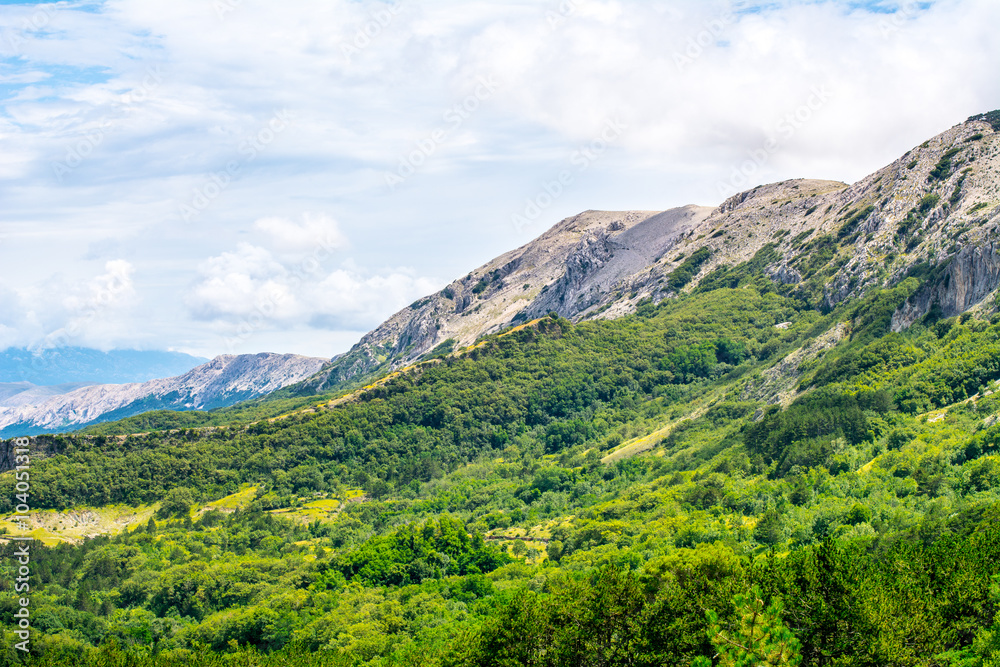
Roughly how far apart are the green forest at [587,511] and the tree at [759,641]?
0.49 feet

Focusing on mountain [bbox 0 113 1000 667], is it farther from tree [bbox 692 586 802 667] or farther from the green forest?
the green forest

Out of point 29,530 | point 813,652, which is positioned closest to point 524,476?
point 29,530

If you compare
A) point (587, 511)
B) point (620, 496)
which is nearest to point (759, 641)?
point (587, 511)

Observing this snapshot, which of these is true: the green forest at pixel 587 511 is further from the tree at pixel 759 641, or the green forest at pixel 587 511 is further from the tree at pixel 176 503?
the tree at pixel 176 503

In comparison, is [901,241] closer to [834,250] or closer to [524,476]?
[834,250]

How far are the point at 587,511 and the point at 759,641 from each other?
70084 millimetres

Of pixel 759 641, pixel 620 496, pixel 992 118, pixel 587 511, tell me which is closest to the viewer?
pixel 759 641

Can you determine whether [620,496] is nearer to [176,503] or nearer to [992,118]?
[176,503]

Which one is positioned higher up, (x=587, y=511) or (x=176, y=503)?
(x=176, y=503)

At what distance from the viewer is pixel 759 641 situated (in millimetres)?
37875

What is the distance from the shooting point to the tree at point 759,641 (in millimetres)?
37344

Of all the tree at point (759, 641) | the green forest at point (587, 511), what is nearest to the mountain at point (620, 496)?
the tree at point (759, 641)

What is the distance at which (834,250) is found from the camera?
607 ft

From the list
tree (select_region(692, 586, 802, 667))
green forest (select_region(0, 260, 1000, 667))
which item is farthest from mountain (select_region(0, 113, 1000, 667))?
green forest (select_region(0, 260, 1000, 667))
